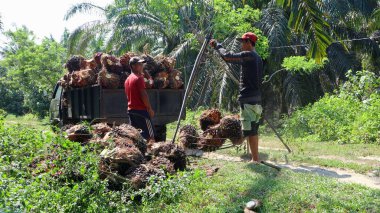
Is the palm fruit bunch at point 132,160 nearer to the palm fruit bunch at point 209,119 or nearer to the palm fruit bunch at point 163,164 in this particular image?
the palm fruit bunch at point 163,164

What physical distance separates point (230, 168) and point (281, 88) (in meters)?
13.3

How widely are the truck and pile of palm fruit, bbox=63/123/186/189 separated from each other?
62.8 inches

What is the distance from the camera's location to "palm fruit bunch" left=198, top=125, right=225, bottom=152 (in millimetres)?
8688

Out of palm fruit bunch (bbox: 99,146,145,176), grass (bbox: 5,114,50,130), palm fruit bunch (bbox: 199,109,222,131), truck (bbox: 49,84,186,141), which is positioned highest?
truck (bbox: 49,84,186,141)

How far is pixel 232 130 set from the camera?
28.0 feet

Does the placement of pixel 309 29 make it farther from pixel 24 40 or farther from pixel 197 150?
pixel 24 40

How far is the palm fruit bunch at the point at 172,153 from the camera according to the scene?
6.36 metres

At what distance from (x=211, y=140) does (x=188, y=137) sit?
471mm

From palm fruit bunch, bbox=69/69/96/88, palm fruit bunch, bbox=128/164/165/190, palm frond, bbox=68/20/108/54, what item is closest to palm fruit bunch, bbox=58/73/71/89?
palm fruit bunch, bbox=69/69/96/88

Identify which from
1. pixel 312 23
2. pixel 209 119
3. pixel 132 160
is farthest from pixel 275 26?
pixel 132 160

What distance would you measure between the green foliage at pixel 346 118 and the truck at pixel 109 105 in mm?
4075

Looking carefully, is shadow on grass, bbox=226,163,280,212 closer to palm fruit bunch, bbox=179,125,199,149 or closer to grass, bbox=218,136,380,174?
grass, bbox=218,136,380,174

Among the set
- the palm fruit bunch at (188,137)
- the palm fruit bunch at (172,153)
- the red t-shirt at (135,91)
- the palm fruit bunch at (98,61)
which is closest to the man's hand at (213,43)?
the red t-shirt at (135,91)

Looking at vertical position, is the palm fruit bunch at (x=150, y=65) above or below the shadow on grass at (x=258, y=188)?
above
